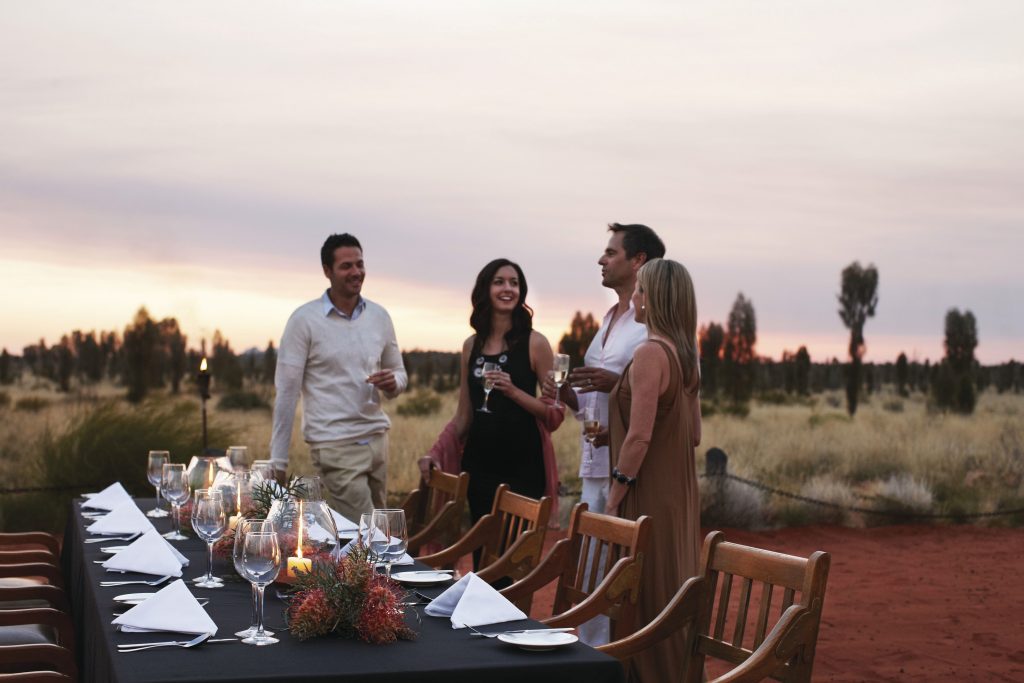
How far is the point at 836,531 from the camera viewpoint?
13484mm

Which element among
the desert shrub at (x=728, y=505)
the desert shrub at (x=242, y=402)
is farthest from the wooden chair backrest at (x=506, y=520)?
the desert shrub at (x=242, y=402)

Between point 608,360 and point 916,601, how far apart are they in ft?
18.0

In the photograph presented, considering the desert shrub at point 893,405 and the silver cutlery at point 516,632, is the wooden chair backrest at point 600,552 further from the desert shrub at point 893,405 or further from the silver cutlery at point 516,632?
the desert shrub at point 893,405

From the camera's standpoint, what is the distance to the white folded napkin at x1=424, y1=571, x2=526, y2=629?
3.32m

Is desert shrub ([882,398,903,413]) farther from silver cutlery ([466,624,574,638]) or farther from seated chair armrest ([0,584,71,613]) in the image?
silver cutlery ([466,624,574,638])

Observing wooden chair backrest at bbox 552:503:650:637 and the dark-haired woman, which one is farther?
the dark-haired woman

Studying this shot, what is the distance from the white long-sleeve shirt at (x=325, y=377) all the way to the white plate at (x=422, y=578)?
2.65 m

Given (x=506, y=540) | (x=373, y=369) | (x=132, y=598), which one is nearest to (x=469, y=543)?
(x=506, y=540)

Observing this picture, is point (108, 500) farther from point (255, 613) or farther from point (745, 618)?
point (745, 618)

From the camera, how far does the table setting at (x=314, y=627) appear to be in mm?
2836

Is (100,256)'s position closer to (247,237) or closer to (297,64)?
(247,237)

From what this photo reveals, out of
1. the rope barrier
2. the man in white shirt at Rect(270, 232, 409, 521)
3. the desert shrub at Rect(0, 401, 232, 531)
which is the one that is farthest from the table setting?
the rope barrier

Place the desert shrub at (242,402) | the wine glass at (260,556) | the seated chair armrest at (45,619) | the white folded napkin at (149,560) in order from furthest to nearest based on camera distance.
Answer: the desert shrub at (242,402) → the seated chair armrest at (45,619) → the white folded napkin at (149,560) → the wine glass at (260,556)

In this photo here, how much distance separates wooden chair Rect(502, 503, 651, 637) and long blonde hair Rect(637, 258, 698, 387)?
0.77 metres
